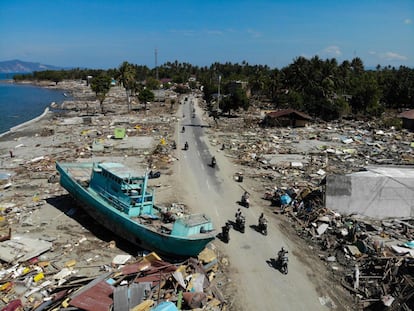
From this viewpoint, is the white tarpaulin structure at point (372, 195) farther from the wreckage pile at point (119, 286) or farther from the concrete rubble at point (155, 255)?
the wreckage pile at point (119, 286)

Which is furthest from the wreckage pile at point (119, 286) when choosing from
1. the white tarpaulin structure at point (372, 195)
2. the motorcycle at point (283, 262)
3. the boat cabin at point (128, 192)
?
the white tarpaulin structure at point (372, 195)

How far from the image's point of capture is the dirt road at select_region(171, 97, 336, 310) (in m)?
10.4

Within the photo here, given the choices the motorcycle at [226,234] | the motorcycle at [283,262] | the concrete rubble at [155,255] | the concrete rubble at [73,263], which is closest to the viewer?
the concrete rubble at [73,263]

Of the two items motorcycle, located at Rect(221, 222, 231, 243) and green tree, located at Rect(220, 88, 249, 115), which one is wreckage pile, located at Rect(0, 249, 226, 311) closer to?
motorcycle, located at Rect(221, 222, 231, 243)

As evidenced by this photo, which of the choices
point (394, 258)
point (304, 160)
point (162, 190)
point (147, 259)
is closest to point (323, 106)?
point (304, 160)

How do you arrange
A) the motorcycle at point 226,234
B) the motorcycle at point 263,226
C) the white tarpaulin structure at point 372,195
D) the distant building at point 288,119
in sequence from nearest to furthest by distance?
the motorcycle at point 226,234
the motorcycle at point 263,226
the white tarpaulin structure at point 372,195
the distant building at point 288,119

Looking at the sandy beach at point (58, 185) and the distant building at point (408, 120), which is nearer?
the sandy beach at point (58, 185)

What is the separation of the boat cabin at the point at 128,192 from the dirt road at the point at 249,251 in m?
3.51

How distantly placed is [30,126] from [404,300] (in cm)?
4638

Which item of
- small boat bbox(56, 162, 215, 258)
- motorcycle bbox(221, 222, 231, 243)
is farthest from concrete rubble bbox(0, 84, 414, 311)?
motorcycle bbox(221, 222, 231, 243)

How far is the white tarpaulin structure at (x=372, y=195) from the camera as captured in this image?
1609cm

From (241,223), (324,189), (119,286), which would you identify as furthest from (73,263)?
(324,189)

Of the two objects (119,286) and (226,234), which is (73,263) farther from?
(226,234)

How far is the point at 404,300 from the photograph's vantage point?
975 cm
